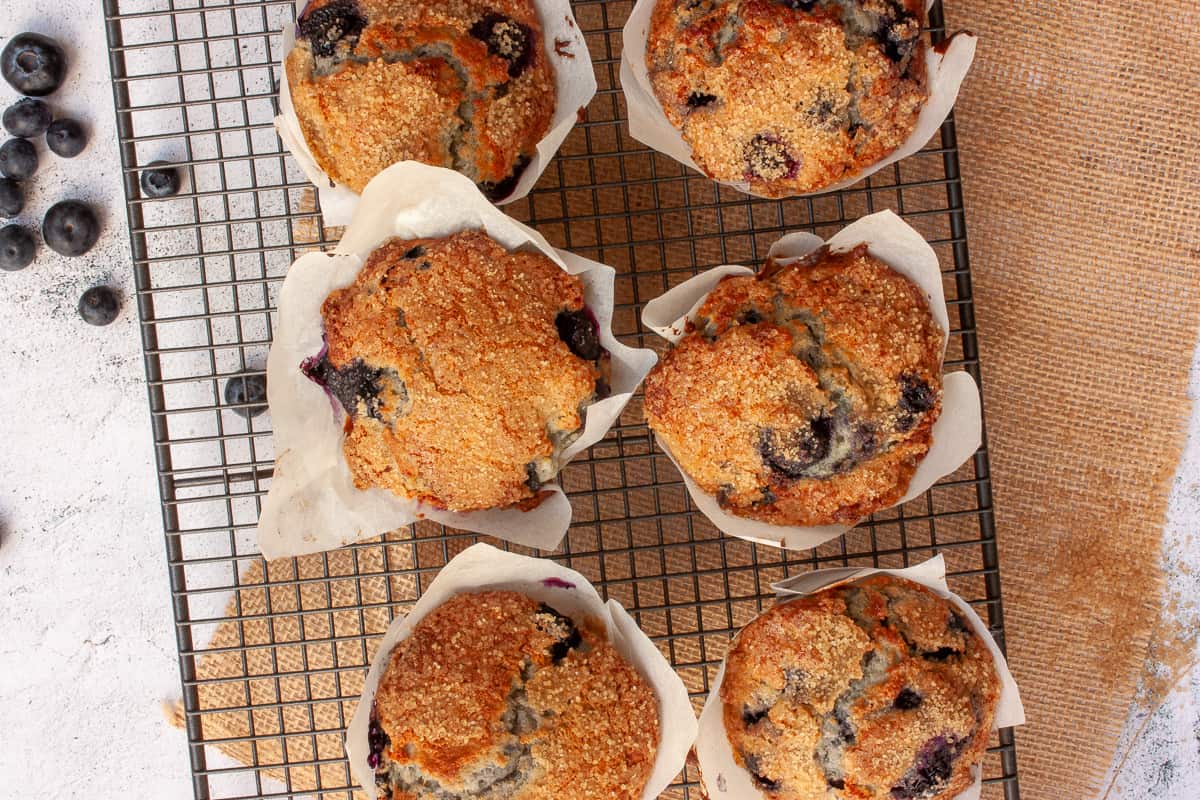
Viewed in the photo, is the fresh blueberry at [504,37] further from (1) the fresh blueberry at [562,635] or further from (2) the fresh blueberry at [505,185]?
(1) the fresh blueberry at [562,635]

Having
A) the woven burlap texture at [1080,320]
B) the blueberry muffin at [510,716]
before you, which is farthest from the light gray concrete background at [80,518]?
the woven burlap texture at [1080,320]

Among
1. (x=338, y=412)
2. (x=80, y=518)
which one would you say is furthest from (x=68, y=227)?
(x=338, y=412)

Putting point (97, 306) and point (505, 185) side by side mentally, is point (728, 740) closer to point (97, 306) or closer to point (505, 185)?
point (505, 185)

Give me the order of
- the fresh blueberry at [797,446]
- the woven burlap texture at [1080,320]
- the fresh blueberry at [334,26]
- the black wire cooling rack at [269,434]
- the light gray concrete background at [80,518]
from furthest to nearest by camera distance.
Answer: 1. the light gray concrete background at [80,518]
2. the woven burlap texture at [1080,320]
3. the black wire cooling rack at [269,434]
4. the fresh blueberry at [334,26]
5. the fresh blueberry at [797,446]

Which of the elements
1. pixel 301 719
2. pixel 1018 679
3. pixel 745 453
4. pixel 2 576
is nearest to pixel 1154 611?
pixel 1018 679

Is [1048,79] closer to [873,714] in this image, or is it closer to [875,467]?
[875,467]

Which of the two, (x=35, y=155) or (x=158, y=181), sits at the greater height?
(x=35, y=155)
